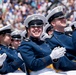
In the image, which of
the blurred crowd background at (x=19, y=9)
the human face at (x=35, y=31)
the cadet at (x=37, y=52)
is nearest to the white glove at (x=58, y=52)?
the cadet at (x=37, y=52)

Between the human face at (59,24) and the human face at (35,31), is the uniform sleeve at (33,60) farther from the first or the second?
the human face at (59,24)

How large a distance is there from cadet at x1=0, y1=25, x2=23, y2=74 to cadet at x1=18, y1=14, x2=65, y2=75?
48cm

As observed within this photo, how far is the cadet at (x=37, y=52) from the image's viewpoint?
4.57 meters

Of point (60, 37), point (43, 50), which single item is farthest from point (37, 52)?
point (60, 37)

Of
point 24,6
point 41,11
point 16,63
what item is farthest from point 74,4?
point 16,63

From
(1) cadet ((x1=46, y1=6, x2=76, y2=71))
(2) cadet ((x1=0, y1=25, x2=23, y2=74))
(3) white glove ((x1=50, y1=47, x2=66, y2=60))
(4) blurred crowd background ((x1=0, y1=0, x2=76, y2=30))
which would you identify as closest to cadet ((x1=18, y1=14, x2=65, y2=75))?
(3) white glove ((x1=50, y1=47, x2=66, y2=60))

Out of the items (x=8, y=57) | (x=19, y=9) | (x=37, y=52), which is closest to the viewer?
(x=37, y=52)

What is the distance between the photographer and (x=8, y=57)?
552 centimetres

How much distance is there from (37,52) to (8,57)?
92cm

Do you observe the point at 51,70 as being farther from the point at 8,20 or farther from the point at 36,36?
the point at 8,20

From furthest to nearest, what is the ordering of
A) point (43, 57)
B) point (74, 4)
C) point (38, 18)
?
point (74, 4), point (38, 18), point (43, 57)

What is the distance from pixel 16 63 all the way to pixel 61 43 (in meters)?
0.86

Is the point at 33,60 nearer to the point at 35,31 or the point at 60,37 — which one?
the point at 35,31

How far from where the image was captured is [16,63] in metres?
5.25
